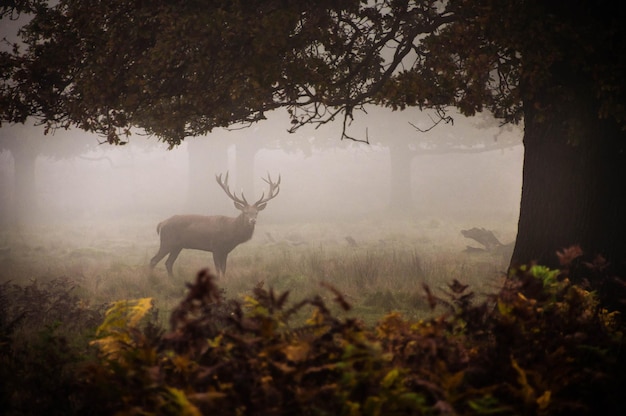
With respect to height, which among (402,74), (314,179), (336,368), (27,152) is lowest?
(336,368)

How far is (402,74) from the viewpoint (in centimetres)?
641

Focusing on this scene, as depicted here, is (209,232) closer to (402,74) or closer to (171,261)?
(171,261)

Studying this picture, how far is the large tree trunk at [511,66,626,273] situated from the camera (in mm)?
5766

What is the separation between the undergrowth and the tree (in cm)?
258

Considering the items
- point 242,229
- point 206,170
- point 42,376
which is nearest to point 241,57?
point 42,376

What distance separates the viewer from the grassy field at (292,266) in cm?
950

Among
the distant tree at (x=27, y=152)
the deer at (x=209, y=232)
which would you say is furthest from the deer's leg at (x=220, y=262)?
the distant tree at (x=27, y=152)

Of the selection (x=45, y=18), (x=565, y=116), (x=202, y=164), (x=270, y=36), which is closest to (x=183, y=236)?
(x=45, y=18)

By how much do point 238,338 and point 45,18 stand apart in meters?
5.83

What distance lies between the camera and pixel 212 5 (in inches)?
247

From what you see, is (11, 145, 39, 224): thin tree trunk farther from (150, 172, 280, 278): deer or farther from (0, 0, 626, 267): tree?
(0, 0, 626, 267): tree

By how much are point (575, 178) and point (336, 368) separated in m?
4.40

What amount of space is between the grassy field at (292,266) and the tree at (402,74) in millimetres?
1445

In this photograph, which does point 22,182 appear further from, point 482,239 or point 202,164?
point 482,239
